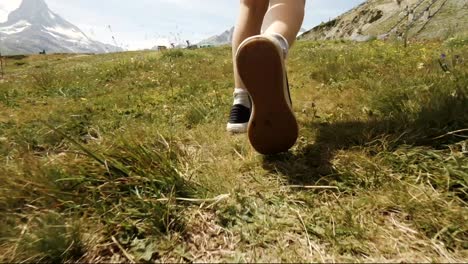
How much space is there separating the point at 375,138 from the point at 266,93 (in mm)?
850

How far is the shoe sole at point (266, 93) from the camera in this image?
80.3 inches

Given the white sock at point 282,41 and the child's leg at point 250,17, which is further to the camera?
the child's leg at point 250,17

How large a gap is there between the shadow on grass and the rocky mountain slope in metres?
8.10

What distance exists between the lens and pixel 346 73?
16.1 feet

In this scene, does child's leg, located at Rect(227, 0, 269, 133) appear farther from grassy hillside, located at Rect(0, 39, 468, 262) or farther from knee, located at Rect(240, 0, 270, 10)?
grassy hillside, located at Rect(0, 39, 468, 262)

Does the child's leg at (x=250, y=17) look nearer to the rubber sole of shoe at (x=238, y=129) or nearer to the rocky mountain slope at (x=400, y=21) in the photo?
the rubber sole of shoe at (x=238, y=129)

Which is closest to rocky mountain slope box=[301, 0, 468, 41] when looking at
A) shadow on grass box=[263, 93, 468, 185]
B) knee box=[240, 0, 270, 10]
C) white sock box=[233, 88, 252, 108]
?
knee box=[240, 0, 270, 10]

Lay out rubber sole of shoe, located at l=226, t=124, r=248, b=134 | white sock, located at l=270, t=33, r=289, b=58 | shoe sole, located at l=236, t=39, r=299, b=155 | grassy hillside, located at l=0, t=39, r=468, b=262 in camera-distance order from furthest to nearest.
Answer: rubber sole of shoe, located at l=226, t=124, r=248, b=134, white sock, located at l=270, t=33, r=289, b=58, shoe sole, located at l=236, t=39, r=299, b=155, grassy hillside, located at l=0, t=39, r=468, b=262

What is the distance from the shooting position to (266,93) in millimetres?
2096

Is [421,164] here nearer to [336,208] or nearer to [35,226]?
[336,208]

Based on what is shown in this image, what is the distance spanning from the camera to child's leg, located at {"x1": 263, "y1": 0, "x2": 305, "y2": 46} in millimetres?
2484

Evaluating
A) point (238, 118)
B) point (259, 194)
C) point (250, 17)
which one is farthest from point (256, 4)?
point (259, 194)

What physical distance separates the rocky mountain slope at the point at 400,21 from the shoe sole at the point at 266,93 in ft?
29.0

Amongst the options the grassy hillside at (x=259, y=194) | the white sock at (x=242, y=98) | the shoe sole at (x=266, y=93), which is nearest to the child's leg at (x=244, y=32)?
the white sock at (x=242, y=98)
